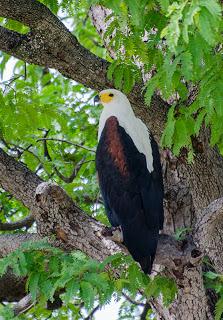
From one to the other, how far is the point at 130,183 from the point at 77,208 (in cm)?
31

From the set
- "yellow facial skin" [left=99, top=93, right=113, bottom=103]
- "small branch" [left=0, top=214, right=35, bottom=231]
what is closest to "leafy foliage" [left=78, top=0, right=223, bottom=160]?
"yellow facial skin" [left=99, top=93, right=113, bottom=103]

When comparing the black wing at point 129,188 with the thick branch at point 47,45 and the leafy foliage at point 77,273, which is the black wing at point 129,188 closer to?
the leafy foliage at point 77,273

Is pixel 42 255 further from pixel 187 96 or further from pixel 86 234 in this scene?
pixel 187 96

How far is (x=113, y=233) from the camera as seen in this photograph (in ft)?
12.8

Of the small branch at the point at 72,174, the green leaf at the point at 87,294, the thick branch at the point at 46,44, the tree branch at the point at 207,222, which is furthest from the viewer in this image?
the small branch at the point at 72,174

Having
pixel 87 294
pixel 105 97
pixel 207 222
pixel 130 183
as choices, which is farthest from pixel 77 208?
pixel 105 97

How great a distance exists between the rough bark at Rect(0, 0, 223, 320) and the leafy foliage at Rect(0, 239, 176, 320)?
0.10m

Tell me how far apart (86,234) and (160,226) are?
0.45m

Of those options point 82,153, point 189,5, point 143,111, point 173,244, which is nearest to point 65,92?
point 82,153

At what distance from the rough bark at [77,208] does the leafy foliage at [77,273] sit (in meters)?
0.10

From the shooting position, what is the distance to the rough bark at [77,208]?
3.83 m

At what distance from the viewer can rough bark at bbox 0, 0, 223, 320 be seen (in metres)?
3.83

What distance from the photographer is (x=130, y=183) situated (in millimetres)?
3994

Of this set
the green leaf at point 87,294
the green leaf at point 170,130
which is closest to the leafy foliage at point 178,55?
the green leaf at point 170,130
